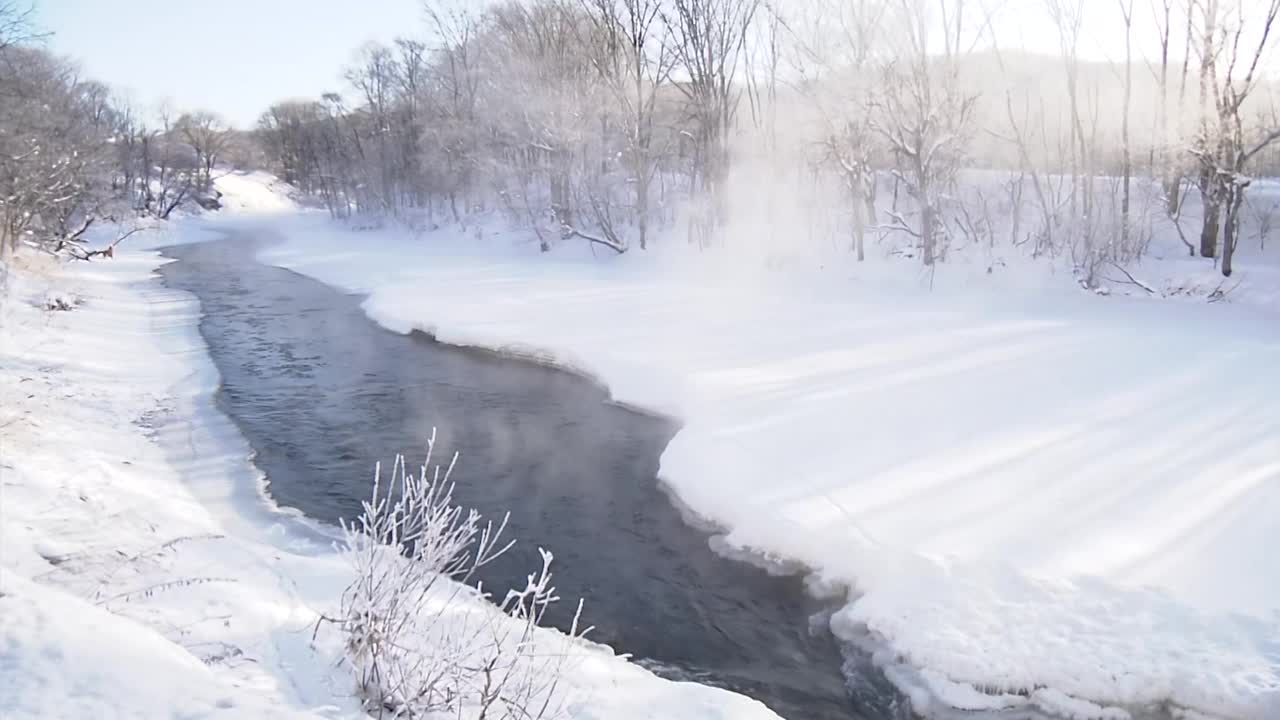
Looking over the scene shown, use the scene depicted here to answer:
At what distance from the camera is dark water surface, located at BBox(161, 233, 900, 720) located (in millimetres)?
5199

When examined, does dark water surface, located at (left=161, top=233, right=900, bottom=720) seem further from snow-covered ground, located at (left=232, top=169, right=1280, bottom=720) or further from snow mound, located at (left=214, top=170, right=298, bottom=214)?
snow mound, located at (left=214, top=170, right=298, bottom=214)

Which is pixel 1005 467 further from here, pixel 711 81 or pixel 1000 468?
pixel 711 81

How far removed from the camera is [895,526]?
20.2 feet

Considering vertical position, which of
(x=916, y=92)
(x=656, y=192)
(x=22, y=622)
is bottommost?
(x=22, y=622)

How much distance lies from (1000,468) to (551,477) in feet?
14.3

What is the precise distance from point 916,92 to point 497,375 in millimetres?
11207

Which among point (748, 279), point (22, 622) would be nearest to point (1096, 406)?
point (22, 622)

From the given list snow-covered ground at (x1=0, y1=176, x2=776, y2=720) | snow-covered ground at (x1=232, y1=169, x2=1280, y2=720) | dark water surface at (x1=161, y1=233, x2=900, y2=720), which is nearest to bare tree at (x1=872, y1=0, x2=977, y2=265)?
snow-covered ground at (x1=232, y1=169, x2=1280, y2=720)

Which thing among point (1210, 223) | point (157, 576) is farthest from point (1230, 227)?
point (157, 576)

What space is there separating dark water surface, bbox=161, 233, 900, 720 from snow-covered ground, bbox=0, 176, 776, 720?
18.8 inches

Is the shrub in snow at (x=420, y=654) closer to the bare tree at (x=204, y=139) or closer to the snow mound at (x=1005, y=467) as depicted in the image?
the snow mound at (x=1005, y=467)

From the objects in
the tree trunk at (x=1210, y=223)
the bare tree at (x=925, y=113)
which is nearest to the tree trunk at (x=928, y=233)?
the bare tree at (x=925, y=113)

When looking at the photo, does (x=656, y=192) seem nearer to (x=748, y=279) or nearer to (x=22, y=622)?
(x=748, y=279)

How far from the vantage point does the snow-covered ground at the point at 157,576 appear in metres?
3.25
